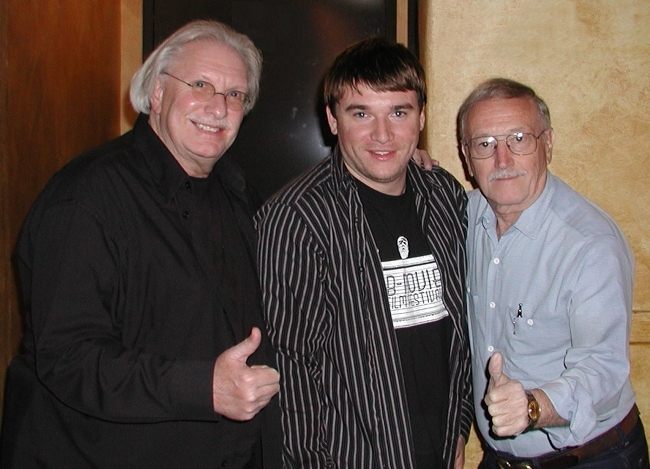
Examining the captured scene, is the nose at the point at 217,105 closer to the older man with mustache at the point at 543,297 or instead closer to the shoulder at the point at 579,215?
the older man with mustache at the point at 543,297

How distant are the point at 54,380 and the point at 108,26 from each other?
2.70m

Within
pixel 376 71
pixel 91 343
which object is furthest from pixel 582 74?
pixel 91 343

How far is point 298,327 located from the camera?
1.74 meters

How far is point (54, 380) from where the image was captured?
137cm

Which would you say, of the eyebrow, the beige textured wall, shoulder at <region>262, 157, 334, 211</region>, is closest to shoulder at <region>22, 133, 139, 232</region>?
shoulder at <region>262, 157, 334, 211</region>

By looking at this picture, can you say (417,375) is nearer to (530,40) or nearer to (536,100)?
(536,100)

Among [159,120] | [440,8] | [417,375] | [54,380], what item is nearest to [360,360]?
[417,375]

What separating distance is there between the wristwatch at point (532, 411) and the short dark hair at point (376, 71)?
99 cm

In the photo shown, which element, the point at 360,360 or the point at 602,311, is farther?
the point at 360,360

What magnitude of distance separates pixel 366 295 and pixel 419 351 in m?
0.25

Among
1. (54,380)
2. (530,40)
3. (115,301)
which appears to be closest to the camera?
(54,380)

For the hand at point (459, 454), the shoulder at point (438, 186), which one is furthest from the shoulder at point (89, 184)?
the hand at point (459, 454)

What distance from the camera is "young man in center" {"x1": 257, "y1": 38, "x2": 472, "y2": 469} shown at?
1.73m

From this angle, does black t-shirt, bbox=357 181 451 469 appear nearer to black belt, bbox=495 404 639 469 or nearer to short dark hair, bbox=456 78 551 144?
black belt, bbox=495 404 639 469
